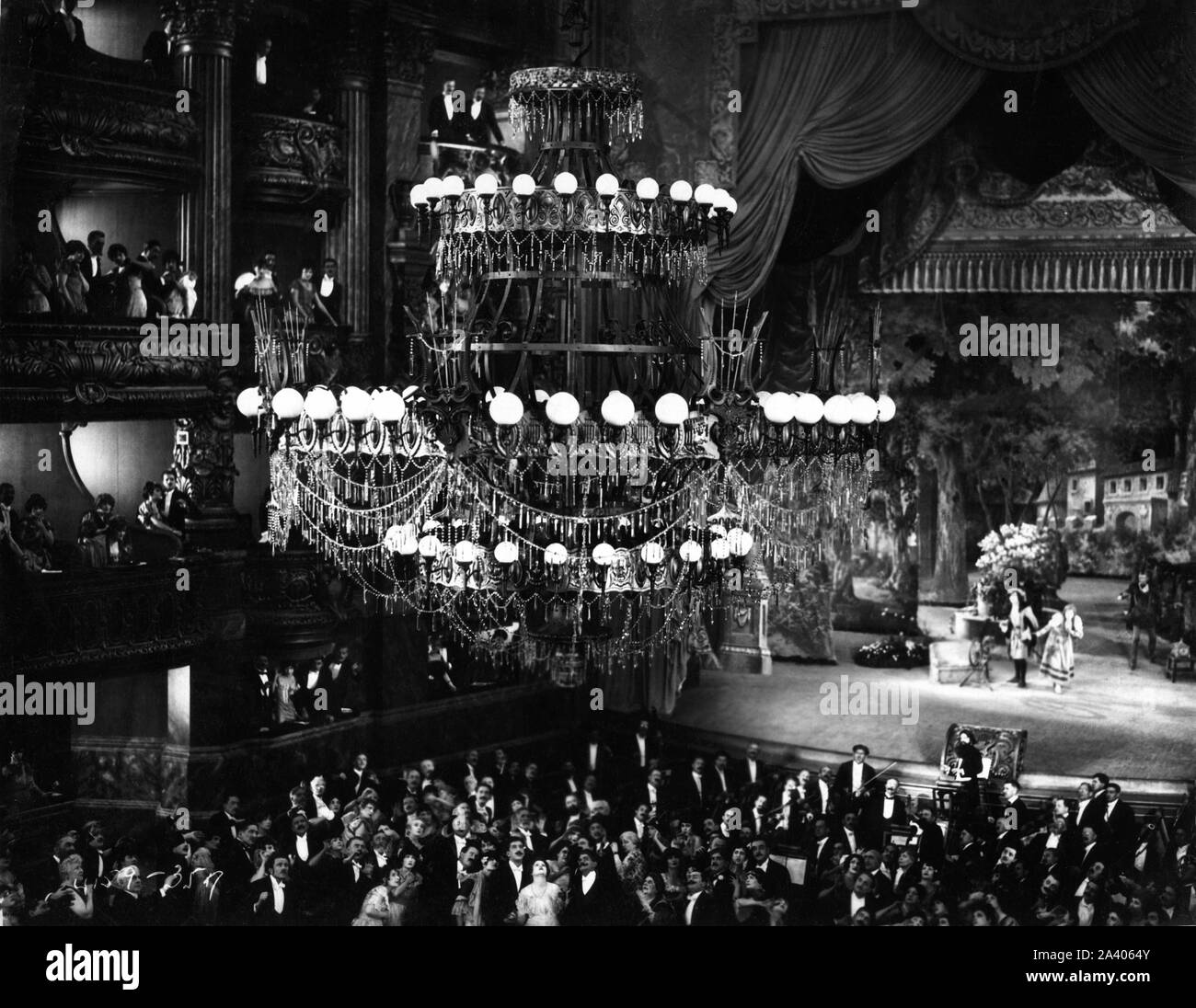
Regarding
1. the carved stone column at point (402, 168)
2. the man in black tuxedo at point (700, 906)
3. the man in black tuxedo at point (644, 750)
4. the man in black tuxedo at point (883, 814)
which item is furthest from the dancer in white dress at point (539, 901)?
the carved stone column at point (402, 168)

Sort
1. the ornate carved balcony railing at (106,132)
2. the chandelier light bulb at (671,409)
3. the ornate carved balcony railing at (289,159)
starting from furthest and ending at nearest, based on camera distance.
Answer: the ornate carved balcony railing at (289,159) < the ornate carved balcony railing at (106,132) < the chandelier light bulb at (671,409)

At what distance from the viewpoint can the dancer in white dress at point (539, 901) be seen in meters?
12.2

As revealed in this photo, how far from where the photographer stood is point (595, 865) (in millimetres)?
12359

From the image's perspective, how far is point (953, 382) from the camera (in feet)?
47.6

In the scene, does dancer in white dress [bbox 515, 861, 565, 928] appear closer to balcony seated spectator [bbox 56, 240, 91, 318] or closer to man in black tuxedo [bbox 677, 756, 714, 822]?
man in black tuxedo [bbox 677, 756, 714, 822]

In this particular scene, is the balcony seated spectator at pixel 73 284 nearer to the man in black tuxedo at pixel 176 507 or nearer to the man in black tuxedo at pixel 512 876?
the man in black tuxedo at pixel 176 507

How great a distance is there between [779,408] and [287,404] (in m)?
2.23

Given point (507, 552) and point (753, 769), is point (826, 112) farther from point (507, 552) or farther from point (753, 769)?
point (507, 552)

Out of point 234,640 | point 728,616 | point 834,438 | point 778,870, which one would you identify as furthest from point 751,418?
point 728,616

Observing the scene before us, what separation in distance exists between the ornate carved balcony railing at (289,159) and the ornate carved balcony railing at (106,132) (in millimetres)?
571

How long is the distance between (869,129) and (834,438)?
582 cm

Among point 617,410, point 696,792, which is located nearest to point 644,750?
point 696,792
